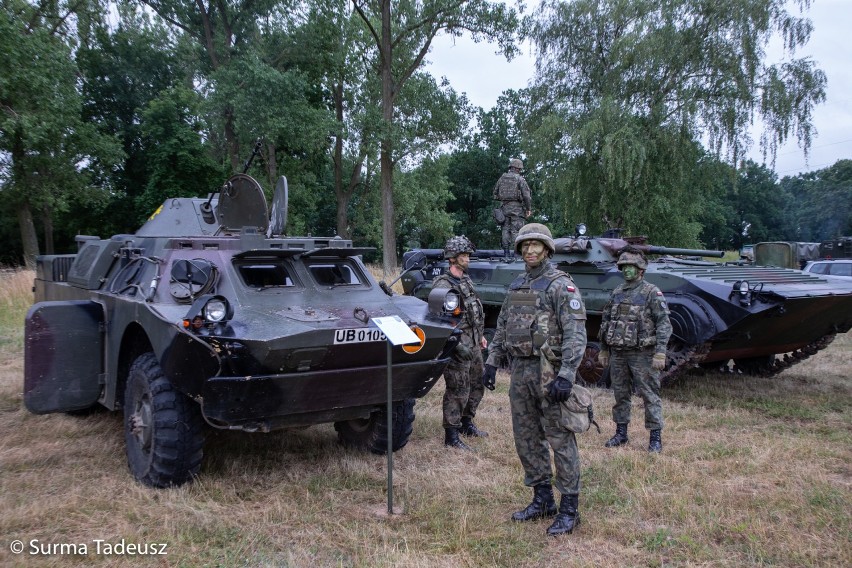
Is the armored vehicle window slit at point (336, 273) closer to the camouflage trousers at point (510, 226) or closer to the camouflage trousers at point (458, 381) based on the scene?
the camouflage trousers at point (458, 381)

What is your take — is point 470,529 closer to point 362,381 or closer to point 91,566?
point 362,381

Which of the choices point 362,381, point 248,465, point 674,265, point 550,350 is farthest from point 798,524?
point 674,265

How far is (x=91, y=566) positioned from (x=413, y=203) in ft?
95.3

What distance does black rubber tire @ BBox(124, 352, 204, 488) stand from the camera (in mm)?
4891

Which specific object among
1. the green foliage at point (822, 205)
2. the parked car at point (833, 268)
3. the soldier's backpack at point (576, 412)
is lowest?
the soldier's backpack at point (576, 412)

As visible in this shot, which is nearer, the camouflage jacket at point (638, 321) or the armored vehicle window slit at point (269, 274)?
the armored vehicle window slit at point (269, 274)

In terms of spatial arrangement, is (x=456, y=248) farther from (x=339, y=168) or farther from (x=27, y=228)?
(x=339, y=168)

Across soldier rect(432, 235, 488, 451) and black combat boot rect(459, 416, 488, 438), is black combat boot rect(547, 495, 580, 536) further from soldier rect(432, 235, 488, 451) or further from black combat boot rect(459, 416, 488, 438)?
black combat boot rect(459, 416, 488, 438)

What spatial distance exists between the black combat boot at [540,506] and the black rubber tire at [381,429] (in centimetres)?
145

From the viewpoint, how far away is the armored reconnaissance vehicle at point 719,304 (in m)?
7.79

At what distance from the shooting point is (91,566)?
3902 mm

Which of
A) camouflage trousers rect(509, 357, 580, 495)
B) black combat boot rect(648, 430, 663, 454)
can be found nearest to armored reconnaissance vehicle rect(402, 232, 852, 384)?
black combat boot rect(648, 430, 663, 454)

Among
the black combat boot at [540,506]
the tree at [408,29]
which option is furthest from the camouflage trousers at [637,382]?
the tree at [408,29]

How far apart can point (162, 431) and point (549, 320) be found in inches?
106
